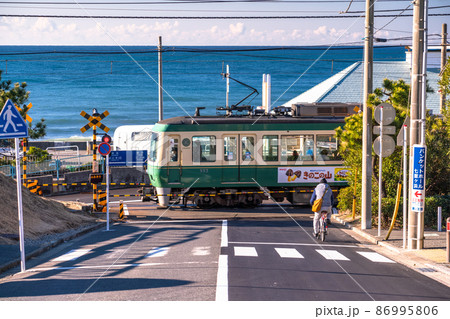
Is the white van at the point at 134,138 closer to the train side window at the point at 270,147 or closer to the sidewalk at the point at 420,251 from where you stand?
the train side window at the point at 270,147

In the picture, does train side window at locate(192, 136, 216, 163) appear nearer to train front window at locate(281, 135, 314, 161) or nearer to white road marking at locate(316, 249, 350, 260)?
train front window at locate(281, 135, 314, 161)

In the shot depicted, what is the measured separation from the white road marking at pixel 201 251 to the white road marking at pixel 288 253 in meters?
1.70

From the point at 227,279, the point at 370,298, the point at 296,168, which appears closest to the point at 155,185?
the point at 296,168

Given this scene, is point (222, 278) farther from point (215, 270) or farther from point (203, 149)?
point (203, 149)

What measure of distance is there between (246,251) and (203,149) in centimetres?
939

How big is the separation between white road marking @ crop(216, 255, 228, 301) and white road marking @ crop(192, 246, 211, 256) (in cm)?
74

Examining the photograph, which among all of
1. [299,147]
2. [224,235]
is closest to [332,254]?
[224,235]

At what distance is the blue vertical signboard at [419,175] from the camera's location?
14320 millimetres

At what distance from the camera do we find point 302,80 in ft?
465

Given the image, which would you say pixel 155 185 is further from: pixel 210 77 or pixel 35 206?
pixel 210 77

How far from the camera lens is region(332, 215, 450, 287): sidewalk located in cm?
1251

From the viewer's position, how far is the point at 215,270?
448 inches

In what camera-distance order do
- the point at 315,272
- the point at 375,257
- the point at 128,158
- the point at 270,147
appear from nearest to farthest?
the point at 315,272
the point at 375,257
the point at 270,147
the point at 128,158

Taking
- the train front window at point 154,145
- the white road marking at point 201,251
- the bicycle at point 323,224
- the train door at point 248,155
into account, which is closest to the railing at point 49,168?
the train front window at point 154,145
